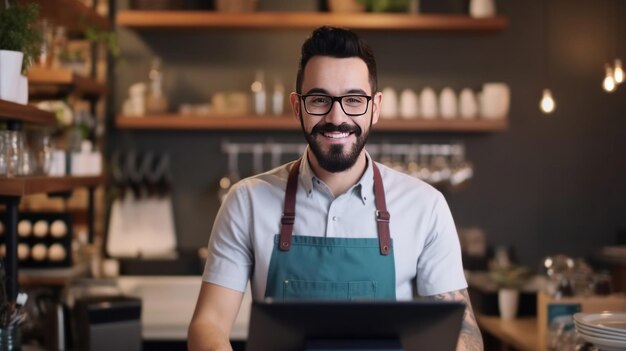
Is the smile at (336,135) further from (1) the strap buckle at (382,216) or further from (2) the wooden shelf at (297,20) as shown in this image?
(2) the wooden shelf at (297,20)

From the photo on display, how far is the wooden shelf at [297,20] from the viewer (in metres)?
4.97

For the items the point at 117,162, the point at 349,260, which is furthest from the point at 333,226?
the point at 117,162

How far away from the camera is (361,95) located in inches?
86.4

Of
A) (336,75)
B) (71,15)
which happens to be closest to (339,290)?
(336,75)

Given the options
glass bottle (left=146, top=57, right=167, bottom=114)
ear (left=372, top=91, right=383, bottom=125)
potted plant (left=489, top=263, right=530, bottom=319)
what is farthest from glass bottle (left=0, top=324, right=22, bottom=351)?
glass bottle (left=146, top=57, right=167, bottom=114)

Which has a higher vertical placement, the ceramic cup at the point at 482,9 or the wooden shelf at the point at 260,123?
the ceramic cup at the point at 482,9

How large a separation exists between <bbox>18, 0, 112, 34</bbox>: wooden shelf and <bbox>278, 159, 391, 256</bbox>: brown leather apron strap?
166 cm

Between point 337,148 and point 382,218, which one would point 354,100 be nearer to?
point 337,148

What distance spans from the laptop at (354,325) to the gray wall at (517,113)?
364 centimetres

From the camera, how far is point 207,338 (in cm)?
212

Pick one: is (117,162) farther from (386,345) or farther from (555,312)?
(386,345)

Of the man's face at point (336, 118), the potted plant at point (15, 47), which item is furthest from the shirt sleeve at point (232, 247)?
the potted plant at point (15, 47)

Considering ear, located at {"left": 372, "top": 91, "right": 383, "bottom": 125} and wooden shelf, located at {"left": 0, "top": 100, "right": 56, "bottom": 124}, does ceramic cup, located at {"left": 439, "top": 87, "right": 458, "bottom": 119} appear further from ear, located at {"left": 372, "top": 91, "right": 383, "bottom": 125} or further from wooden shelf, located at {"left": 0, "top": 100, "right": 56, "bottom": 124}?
ear, located at {"left": 372, "top": 91, "right": 383, "bottom": 125}

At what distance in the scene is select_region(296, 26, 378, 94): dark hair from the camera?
2234 millimetres
